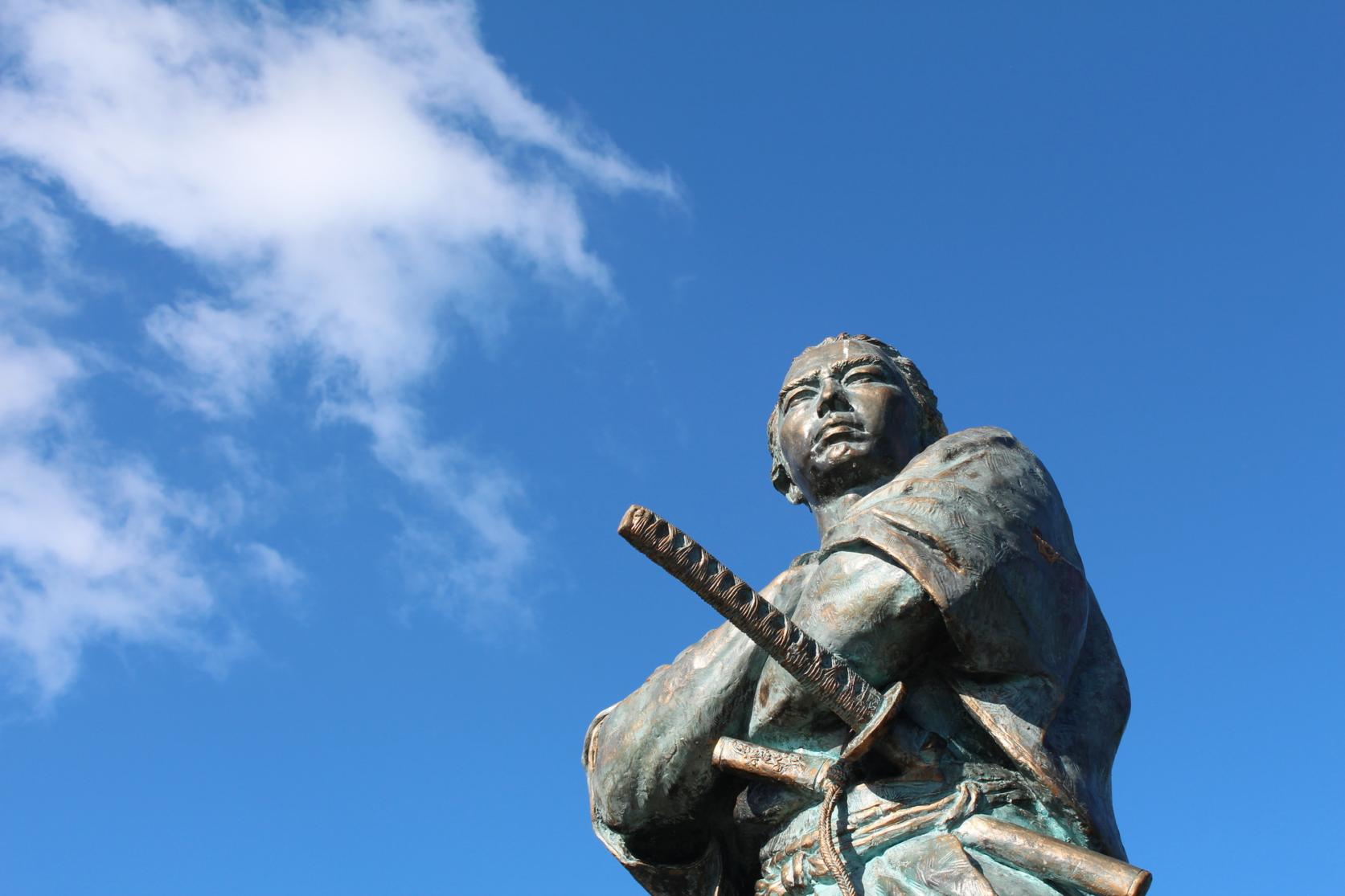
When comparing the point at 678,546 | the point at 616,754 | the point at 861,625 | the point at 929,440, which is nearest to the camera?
the point at 678,546

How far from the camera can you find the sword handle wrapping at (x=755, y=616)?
196 inches

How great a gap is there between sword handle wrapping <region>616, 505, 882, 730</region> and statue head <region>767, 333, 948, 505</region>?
1458 mm

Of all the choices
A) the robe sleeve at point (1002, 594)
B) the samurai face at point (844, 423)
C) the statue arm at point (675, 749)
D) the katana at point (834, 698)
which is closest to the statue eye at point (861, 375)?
the samurai face at point (844, 423)

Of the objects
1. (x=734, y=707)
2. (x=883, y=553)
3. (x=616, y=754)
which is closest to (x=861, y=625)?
(x=883, y=553)

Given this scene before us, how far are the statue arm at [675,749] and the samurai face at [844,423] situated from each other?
2.38 ft

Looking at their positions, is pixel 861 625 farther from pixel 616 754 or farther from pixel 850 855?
pixel 616 754

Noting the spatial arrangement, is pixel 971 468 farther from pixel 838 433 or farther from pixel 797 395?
pixel 797 395

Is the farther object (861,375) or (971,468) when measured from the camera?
(861,375)

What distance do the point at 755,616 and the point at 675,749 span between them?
85 cm

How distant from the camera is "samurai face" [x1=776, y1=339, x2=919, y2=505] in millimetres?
6582

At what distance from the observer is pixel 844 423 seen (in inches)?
261

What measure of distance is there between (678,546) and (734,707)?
943 millimetres

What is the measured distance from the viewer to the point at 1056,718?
5.67m

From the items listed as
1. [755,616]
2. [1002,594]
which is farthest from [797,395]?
[755,616]
